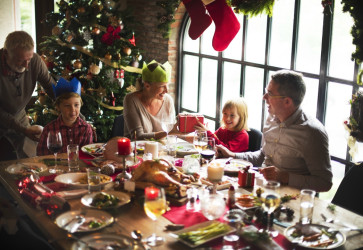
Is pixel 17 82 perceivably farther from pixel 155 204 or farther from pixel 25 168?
pixel 155 204

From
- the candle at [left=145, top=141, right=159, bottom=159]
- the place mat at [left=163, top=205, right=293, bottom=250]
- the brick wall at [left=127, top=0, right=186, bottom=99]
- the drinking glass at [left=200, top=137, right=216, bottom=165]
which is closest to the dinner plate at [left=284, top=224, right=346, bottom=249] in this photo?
the place mat at [left=163, top=205, right=293, bottom=250]

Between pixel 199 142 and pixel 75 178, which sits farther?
pixel 199 142

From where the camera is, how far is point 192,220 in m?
2.14

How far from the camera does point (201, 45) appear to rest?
519cm

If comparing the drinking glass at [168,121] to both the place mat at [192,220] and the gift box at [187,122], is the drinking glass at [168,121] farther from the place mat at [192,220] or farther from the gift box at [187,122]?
the place mat at [192,220]

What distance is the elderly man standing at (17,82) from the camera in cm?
374

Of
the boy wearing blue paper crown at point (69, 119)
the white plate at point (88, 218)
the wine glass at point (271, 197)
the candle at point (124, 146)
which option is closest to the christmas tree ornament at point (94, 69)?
the boy wearing blue paper crown at point (69, 119)

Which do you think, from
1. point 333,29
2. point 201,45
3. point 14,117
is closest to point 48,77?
point 14,117

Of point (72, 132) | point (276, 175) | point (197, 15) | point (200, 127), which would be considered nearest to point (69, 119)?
point (72, 132)

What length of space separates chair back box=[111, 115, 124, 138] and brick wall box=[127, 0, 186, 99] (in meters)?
1.62

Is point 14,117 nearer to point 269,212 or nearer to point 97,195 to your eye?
point 97,195

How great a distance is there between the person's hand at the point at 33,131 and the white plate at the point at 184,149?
1.24 m

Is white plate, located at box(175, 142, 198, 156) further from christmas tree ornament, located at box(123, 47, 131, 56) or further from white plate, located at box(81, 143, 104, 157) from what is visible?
christmas tree ornament, located at box(123, 47, 131, 56)

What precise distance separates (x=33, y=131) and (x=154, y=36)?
89.7 inches
